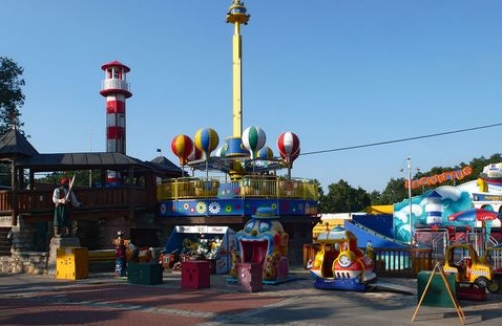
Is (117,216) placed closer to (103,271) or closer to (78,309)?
(103,271)

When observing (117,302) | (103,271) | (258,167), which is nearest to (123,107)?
(258,167)

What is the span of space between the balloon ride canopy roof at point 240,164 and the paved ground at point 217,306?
10.1 m

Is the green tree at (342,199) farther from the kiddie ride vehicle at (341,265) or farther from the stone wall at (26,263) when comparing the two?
the kiddie ride vehicle at (341,265)

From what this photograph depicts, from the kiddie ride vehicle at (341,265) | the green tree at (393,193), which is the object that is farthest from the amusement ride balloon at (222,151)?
the green tree at (393,193)

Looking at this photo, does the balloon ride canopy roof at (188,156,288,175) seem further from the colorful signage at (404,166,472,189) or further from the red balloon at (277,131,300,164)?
the colorful signage at (404,166,472,189)

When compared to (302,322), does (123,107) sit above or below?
above

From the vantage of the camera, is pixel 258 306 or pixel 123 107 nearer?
pixel 258 306

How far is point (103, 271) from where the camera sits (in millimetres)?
19578

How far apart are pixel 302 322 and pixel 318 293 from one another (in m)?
3.78

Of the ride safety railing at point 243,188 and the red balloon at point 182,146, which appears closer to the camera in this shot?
the ride safety railing at point 243,188

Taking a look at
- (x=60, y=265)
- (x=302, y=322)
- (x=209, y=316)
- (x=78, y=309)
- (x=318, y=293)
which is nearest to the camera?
(x=302, y=322)

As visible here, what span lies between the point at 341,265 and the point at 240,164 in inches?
515

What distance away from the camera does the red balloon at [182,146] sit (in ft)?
84.4

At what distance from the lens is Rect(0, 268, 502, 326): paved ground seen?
10266mm
